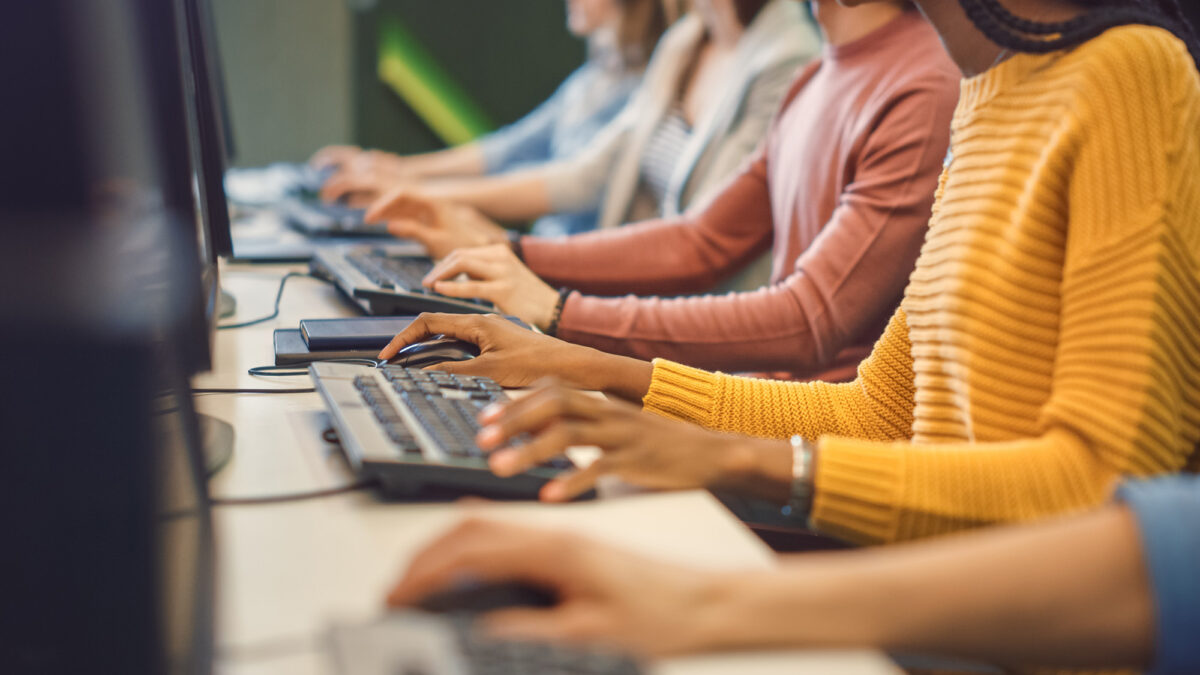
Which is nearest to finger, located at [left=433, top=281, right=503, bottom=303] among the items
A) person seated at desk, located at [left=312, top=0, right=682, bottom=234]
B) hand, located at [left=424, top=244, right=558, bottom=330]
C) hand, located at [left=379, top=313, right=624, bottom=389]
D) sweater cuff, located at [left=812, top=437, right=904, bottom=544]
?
hand, located at [left=424, top=244, right=558, bottom=330]

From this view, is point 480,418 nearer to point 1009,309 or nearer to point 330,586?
point 330,586

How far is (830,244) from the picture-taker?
3.69 ft

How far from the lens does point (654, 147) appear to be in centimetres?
202

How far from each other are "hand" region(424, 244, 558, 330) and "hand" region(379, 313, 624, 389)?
196mm

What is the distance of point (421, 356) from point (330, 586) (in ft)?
1.38

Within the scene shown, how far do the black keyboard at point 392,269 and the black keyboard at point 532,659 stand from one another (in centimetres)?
80

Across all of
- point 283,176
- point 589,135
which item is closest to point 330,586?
point 589,135

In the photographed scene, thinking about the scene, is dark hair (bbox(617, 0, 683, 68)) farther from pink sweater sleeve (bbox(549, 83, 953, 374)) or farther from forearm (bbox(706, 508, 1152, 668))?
forearm (bbox(706, 508, 1152, 668))

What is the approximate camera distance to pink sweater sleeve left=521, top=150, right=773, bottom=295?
4.91 ft

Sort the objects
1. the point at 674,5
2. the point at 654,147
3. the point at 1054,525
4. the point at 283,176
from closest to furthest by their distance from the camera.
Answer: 1. the point at 1054,525
2. the point at 654,147
3. the point at 674,5
4. the point at 283,176

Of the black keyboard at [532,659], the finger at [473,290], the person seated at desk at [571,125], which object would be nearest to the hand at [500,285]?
the finger at [473,290]

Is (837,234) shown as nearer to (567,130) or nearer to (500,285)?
(500,285)

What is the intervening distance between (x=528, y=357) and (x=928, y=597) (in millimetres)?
532

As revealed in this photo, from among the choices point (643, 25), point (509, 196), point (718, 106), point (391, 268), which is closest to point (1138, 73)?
point (391, 268)
